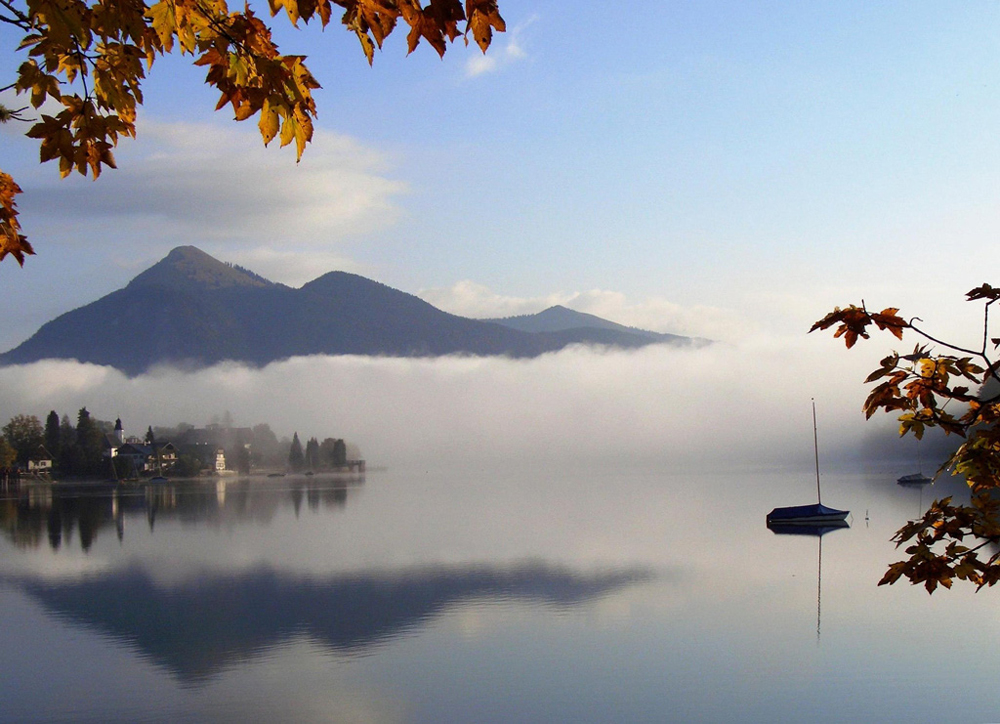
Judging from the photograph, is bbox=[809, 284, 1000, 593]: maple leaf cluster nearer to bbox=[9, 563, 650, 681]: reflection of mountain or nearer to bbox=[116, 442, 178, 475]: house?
bbox=[9, 563, 650, 681]: reflection of mountain

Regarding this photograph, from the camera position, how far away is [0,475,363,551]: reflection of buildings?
65.1 metres

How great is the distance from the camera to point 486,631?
95.0 feet

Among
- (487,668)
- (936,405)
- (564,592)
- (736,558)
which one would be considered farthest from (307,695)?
(736,558)

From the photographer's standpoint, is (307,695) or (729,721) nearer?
(729,721)

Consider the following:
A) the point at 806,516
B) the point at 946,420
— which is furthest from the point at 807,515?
the point at 946,420

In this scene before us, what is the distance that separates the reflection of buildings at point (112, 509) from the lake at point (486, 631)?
570 cm

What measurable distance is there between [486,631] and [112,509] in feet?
228

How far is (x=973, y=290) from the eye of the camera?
4.51 meters

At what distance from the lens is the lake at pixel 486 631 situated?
2102 cm

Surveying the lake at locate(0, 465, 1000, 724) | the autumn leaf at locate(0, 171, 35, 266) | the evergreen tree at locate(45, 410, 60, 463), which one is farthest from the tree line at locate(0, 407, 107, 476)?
the autumn leaf at locate(0, 171, 35, 266)

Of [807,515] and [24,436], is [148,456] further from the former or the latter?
[807,515]

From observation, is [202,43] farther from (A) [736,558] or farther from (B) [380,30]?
(A) [736,558]

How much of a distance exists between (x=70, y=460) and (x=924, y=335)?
512 feet

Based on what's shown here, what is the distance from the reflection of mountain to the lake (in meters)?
0.15
